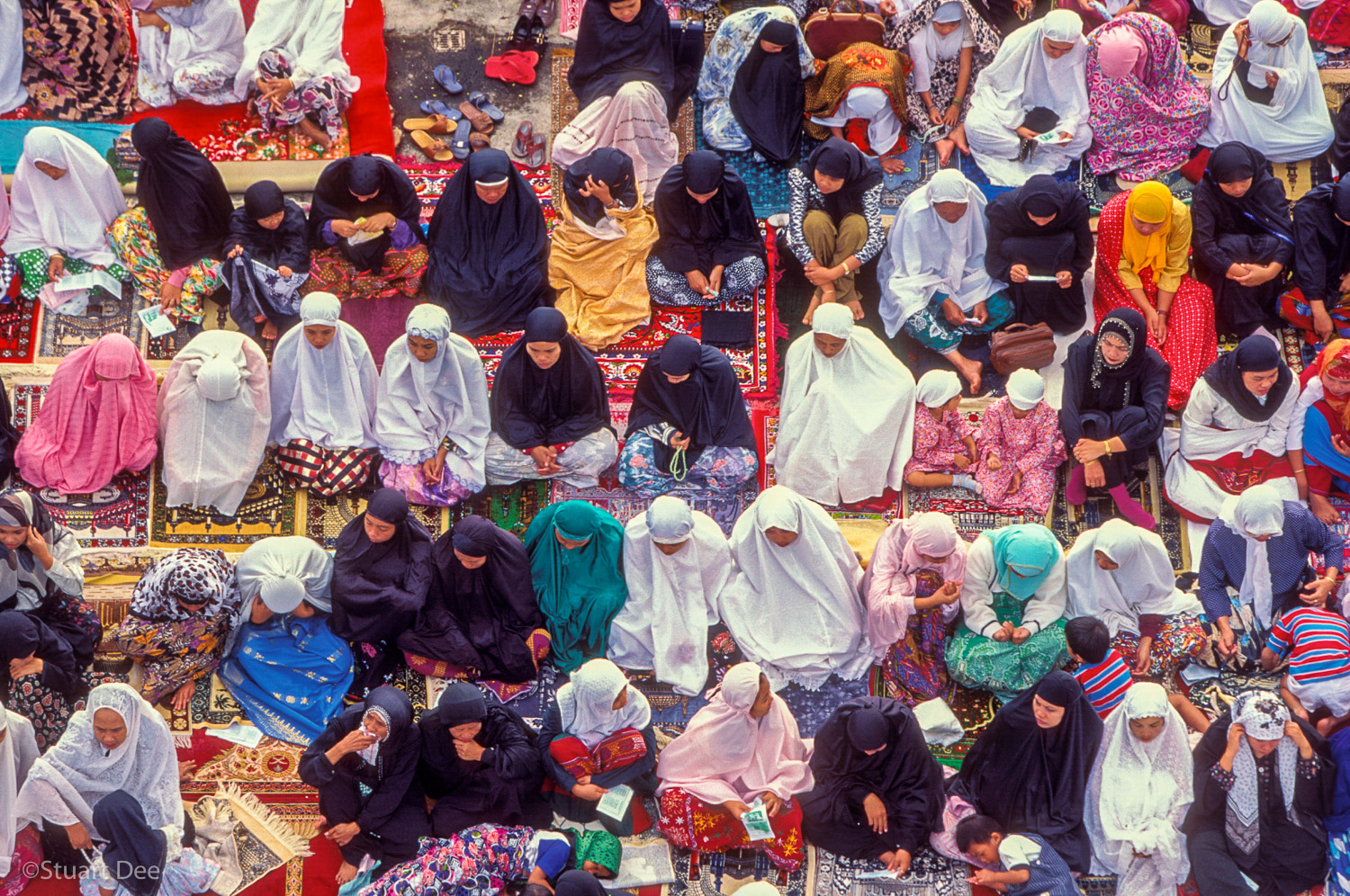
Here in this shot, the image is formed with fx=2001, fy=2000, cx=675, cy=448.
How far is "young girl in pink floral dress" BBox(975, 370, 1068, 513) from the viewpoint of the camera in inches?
307

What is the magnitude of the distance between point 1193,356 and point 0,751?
15.8 ft

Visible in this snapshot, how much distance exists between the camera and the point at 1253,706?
6902 mm

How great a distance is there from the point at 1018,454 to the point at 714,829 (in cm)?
198

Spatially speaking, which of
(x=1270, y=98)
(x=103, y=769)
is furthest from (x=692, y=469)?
(x=1270, y=98)

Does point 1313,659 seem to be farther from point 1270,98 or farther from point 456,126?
point 456,126

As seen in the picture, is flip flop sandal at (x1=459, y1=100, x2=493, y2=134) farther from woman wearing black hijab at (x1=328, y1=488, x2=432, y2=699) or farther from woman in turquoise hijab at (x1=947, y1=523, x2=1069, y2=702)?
woman in turquoise hijab at (x1=947, y1=523, x2=1069, y2=702)

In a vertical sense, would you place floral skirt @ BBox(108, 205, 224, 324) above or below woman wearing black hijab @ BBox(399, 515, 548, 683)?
above

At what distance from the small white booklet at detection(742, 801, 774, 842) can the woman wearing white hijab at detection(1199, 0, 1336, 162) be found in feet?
12.5

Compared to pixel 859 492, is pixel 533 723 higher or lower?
lower

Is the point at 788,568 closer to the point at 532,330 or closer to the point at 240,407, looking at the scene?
the point at 532,330

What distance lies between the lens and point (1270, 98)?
28.8 ft

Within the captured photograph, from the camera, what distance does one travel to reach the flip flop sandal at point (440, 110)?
350 inches

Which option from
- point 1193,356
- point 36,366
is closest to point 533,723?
point 36,366

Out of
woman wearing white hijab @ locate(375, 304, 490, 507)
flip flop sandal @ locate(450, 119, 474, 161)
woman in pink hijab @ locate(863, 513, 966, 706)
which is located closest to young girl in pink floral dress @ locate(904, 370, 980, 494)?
woman in pink hijab @ locate(863, 513, 966, 706)
